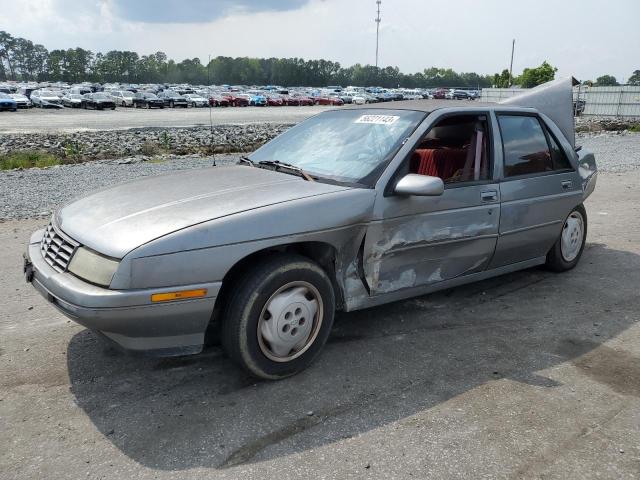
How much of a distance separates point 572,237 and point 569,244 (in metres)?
0.08

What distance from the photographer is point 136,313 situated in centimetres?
284

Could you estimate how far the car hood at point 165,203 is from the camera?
3.00m

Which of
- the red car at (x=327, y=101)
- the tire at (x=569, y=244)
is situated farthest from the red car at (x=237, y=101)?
the tire at (x=569, y=244)

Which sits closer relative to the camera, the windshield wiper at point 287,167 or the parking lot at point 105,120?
the windshield wiper at point 287,167

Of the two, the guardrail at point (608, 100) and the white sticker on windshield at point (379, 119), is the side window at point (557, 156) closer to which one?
the white sticker on windshield at point (379, 119)

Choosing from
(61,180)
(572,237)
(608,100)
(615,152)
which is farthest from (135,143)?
(608,100)

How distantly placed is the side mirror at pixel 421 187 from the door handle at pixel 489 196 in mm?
841

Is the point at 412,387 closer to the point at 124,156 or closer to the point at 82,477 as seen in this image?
the point at 82,477

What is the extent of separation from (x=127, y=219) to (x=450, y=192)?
222 cm

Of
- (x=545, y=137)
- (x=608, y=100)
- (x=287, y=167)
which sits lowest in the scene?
(x=287, y=167)

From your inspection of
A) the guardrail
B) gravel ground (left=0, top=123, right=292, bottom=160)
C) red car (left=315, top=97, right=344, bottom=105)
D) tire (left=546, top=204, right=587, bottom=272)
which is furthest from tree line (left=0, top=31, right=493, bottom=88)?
tire (left=546, top=204, right=587, bottom=272)

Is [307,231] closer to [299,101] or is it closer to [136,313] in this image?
[136,313]

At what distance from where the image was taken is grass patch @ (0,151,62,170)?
13.4m

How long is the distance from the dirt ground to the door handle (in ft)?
3.07
